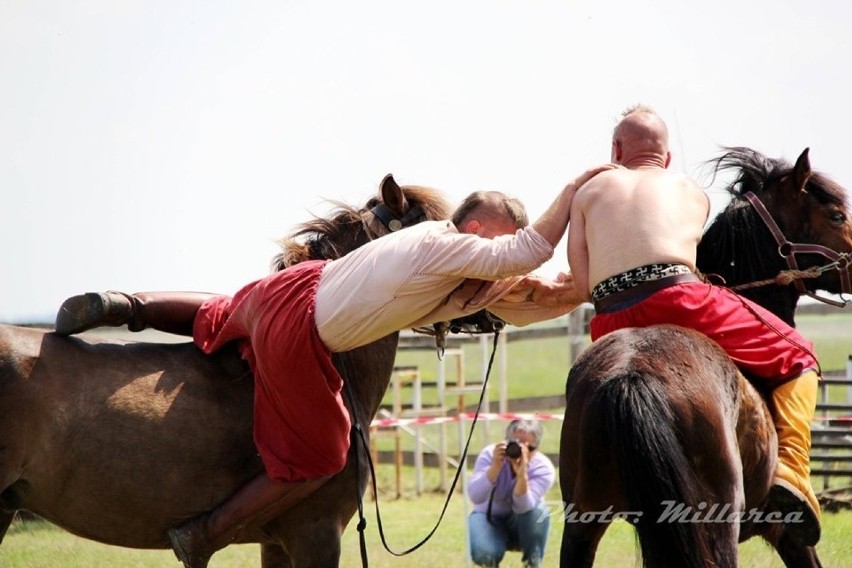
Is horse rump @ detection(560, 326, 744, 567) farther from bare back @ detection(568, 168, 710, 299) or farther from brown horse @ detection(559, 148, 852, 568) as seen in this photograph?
bare back @ detection(568, 168, 710, 299)

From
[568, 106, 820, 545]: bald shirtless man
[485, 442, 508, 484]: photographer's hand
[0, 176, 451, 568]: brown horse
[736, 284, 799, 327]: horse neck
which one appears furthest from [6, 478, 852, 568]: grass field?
[0, 176, 451, 568]: brown horse

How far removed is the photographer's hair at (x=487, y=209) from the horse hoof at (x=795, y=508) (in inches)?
60.8

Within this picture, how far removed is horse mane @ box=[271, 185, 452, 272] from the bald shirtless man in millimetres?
934

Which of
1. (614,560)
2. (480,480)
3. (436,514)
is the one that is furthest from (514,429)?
(436,514)

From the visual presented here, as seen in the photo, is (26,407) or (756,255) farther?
(756,255)

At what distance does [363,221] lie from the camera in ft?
17.3

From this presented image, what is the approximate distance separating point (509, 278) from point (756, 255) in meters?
1.40

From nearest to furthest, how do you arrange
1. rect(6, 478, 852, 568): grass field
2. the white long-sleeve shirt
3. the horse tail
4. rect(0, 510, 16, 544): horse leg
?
the horse tail → the white long-sleeve shirt → rect(0, 510, 16, 544): horse leg → rect(6, 478, 852, 568): grass field

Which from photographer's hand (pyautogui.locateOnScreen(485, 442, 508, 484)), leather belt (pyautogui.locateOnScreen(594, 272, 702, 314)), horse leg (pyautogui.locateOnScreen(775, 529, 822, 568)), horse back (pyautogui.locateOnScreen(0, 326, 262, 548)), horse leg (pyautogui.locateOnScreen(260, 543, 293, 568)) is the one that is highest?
leather belt (pyautogui.locateOnScreen(594, 272, 702, 314))

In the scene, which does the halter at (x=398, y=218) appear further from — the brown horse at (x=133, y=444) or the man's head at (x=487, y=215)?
the brown horse at (x=133, y=444)

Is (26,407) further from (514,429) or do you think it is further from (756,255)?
(514,429)

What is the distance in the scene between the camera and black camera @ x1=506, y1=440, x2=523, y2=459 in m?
8.01

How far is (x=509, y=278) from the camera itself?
4668 millimetres

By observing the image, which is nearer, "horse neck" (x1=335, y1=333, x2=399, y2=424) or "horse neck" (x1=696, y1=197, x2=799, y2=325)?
"horse neck" (x1=335, y1=333, x2=399, y2=424)
